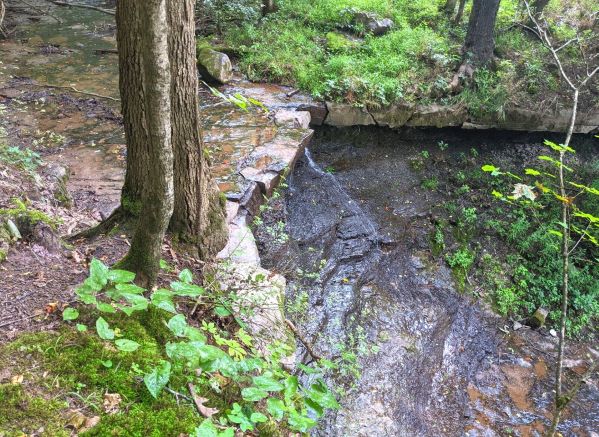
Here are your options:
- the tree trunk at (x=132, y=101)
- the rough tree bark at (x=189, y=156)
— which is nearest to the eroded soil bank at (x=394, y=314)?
the rough tree bark at (x=189, y=156)

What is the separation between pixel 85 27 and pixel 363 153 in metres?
7.25

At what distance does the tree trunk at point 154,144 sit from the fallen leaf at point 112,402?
693 millimetres

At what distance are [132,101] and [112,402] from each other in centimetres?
199

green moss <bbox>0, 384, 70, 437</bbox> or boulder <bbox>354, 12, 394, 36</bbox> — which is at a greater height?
boulder <bbox>354, 12, 394, 36</bbox>

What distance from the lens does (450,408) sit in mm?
4723

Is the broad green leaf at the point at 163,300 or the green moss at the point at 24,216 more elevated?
the broad green leaf at the point at 163,300

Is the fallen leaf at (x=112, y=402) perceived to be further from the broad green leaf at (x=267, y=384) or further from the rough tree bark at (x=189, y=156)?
the rough tree bark at (x=189, y=156)

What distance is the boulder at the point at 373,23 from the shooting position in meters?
9.16

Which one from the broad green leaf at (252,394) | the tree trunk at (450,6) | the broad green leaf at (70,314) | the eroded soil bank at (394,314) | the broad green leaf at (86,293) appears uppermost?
the tree trunk at (450,6)

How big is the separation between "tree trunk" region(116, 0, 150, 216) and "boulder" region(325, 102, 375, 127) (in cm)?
460

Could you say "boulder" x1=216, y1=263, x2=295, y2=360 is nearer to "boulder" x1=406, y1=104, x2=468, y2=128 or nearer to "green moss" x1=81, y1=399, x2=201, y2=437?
"green moss" x1=81, y1=399, x2=201, y2=437

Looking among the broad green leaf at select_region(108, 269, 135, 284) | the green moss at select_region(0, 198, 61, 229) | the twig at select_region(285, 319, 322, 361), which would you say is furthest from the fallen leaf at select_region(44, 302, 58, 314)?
the twig at select_region(285, 319, 322, 361)

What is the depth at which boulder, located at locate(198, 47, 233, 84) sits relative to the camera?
283 inches

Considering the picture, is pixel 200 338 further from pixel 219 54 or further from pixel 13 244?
pixel 219 54
